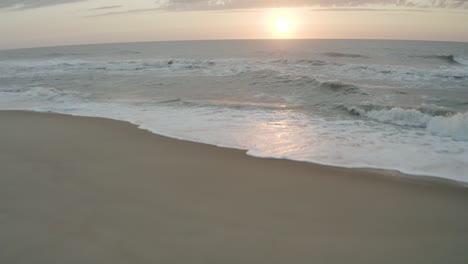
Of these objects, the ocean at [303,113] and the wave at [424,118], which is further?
the wave at [424,118]

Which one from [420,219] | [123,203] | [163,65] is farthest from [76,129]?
[163,65]

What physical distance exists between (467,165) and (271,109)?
193 inches

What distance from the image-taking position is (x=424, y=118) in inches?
299

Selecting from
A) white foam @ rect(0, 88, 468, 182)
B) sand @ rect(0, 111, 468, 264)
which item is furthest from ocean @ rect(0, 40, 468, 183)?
sand @ rect(0, 111, 468, 264)

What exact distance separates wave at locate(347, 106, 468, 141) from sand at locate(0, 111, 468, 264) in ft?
9.81

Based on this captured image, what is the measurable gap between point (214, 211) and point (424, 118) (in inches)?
242

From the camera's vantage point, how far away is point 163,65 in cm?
2445

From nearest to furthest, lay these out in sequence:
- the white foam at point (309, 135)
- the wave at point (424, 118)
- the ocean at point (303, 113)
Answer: the white foam at point (309, 135), the ocean at point (303, 113), the wave at point (424, 118)

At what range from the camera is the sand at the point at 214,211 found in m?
2.72

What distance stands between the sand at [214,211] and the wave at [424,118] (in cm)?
299

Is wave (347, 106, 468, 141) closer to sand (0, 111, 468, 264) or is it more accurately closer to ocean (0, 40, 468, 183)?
ocean (0, 40, 468, 183)

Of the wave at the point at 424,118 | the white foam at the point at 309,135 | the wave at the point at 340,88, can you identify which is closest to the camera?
the white foam at the point at 309,135

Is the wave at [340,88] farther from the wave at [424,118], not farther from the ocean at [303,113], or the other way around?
the wave at [424,118]

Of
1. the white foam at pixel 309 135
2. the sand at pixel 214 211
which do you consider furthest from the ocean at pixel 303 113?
the sand at pixel 214 211
